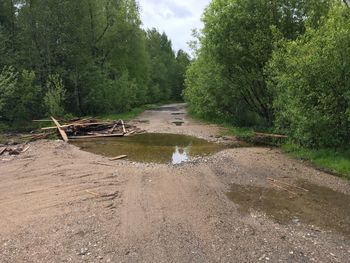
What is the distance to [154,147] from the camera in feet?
54.0

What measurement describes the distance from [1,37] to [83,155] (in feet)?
56.6

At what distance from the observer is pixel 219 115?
90.8ft

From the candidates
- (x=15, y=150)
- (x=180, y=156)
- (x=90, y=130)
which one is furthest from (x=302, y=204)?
(x=90, y=130)

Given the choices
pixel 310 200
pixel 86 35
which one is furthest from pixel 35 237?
pixel 86 35

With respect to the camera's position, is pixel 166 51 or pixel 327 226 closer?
pixel 327 226

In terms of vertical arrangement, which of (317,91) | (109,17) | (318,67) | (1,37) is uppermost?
(109,17)

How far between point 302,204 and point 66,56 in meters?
26.5

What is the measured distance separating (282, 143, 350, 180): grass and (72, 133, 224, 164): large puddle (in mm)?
3727

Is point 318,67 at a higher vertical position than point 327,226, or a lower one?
higher

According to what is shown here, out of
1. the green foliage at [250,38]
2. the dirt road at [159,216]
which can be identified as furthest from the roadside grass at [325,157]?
the green foliage at [250,38]

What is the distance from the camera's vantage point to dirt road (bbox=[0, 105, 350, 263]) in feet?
18.9

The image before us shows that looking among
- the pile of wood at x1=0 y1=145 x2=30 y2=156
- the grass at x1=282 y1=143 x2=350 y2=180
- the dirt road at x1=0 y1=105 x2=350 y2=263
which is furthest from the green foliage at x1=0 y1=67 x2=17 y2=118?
the grass at x1=282 y1=143 x2=350 y2=180

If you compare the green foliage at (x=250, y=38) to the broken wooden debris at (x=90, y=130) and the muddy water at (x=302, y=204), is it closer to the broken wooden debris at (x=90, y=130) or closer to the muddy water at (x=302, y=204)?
the broken wooden debris at (x=90, y=130)

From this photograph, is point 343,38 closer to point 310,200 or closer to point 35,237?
point 310,200
